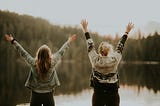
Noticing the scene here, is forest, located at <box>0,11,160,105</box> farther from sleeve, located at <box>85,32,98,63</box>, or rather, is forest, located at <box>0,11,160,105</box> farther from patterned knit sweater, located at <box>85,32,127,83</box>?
patterned knit sweater, located at <box>85,32,127,83</box>

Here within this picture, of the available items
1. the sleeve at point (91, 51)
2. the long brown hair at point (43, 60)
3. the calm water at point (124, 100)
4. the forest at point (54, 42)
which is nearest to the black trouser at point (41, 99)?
the long brown hair at point (43, 60)

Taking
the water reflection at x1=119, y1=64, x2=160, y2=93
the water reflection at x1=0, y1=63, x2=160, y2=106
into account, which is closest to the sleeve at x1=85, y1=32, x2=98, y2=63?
the water reflection at x1=0, y1=63, x2=160, y2=106

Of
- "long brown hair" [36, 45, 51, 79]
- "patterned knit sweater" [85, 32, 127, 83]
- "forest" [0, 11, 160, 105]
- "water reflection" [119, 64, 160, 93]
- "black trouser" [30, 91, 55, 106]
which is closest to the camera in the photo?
"long brown hair" [36, 45, 51, 79]

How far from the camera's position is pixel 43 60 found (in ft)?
13.2

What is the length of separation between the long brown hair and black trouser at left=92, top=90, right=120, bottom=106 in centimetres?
52

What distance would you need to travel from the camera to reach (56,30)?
41250 mm

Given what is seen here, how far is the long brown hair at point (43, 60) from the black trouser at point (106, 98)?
52 cm

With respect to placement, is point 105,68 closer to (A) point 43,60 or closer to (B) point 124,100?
(A) point 43,60

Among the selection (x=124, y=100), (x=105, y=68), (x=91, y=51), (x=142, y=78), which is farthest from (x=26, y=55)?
(x=142, y=78)

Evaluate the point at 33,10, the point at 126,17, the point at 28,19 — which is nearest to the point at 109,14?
the point at 126,17

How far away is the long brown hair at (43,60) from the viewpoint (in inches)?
158

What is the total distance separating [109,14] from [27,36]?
1960cm

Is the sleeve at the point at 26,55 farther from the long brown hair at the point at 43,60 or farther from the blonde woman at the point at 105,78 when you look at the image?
the blonde woman at the point at 105,78

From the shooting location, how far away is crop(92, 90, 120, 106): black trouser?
13.7 feet
